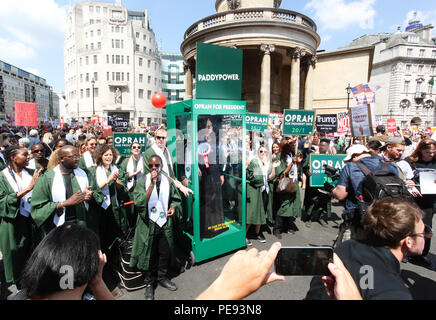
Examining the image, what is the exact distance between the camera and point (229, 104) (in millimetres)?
3762

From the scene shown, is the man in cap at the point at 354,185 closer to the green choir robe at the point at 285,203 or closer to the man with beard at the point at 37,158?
the green choir robe at the point at 285,203

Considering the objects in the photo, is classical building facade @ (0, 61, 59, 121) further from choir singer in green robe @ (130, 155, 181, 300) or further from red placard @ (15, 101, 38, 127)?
choir singer in green robe @ (130, 155, 181, 300)

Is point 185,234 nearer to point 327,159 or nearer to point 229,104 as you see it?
point 229,104

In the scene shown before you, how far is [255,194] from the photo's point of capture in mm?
4582

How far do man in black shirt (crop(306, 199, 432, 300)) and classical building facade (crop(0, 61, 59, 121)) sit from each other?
288 ft

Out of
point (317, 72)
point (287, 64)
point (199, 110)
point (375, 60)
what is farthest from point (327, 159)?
point (375, 60)

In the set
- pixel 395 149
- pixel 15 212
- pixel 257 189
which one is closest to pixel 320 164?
pixel 395 149

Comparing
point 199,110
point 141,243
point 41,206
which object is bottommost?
point 141,243

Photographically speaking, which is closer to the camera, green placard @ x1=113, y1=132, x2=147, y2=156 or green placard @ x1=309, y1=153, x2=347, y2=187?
green placard @ x1=309, y1=153, x2=347, y2=187

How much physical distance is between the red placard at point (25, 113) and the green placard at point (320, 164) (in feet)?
40.0

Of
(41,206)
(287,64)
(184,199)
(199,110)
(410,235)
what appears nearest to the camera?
(410,235)

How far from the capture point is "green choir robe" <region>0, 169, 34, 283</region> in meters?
2.94

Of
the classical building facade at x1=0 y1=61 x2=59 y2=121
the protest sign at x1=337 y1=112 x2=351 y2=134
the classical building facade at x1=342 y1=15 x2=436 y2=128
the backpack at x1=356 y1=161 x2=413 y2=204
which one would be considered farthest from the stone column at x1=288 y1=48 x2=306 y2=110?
the classical building facade at x1=0 y1=61 x2=59 y2=121

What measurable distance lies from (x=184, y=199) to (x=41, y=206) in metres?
2.18
